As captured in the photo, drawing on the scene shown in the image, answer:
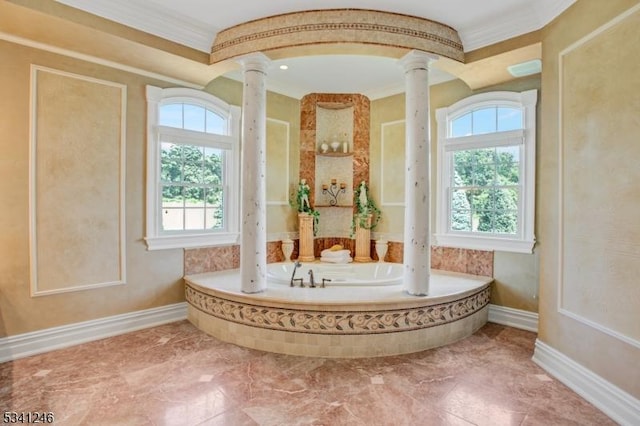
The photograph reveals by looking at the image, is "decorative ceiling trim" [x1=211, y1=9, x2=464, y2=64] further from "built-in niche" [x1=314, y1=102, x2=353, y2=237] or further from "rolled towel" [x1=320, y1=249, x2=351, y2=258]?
"rolled towel" [x1=320, y1=249, x2=351, y2=258]

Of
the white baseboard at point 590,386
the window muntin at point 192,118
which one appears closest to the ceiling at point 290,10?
the window muntin at point 192,118

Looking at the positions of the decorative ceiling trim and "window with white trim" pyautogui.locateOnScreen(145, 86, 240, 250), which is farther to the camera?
"window with white trim" pyautogui.locateOnScreen(145, 86, 240, 250)

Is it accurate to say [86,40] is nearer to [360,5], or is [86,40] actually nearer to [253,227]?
[253,227]

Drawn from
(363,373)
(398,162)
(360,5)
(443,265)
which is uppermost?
(360,5)

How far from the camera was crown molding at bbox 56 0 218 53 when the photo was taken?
2.70 metres

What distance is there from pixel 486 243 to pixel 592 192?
5.57ft

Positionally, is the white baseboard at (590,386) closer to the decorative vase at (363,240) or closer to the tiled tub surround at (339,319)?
the tiled tub surround at (339,319)

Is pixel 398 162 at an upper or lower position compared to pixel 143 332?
upper

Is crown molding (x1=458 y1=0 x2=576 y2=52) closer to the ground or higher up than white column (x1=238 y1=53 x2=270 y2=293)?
higher up

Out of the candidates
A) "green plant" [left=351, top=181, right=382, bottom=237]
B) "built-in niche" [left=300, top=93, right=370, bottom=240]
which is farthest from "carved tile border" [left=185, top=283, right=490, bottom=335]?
"built-in niche" [left=300, top=93, right=370, bottom=240]

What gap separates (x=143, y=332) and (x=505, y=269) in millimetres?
3980

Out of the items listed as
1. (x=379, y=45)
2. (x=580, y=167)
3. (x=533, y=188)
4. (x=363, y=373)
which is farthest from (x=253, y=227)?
(x=533, y=188)

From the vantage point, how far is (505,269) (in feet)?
12.2

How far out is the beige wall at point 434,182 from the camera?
11.7 feet
